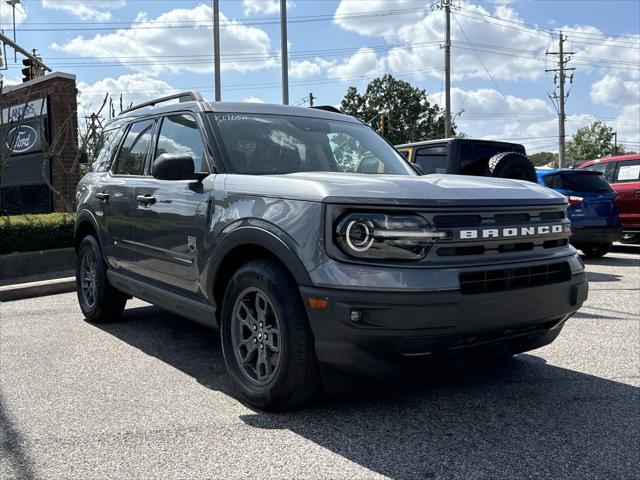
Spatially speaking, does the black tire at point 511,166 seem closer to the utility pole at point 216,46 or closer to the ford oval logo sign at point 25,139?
the utility pole at point 216,46

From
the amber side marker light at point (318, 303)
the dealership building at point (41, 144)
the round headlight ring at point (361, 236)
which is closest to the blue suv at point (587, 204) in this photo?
the round headlight ring at point (361, 236)

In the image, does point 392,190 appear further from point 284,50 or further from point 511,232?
point 284,50

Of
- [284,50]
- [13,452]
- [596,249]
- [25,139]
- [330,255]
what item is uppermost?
[284,50]

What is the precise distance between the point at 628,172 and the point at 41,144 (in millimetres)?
14394

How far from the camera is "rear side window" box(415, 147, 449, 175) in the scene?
8.65 metres

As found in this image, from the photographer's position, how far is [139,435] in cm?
327

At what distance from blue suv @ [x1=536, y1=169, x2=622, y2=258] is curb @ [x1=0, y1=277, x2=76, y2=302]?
7.97 metres

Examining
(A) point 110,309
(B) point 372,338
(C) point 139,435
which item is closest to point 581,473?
(B) point 372,338

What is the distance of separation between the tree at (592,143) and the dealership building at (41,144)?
107310 millimetres

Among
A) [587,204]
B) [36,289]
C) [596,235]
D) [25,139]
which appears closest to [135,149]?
[36,289]

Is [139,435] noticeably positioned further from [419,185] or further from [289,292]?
[419,185]

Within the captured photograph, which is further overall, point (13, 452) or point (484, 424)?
point (484, 424)

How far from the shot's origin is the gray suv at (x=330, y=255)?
302cm

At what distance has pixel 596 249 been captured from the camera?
11688mm
